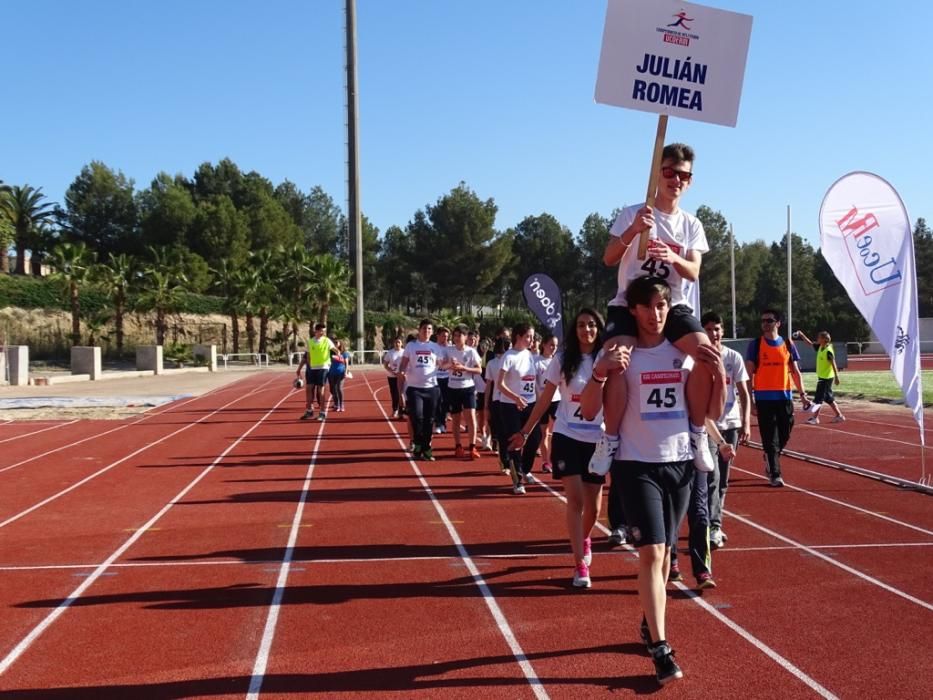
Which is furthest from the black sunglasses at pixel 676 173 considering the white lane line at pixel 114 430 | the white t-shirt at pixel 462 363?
the white lane line at pixel 114 430

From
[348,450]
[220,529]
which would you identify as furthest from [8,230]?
[220,529]

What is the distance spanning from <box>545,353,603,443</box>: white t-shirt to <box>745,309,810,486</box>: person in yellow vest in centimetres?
366

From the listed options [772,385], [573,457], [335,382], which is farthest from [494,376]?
[335,382]

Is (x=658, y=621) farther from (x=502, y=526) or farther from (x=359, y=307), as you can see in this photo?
(x=359, y=307)

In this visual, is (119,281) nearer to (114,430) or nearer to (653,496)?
(114,430)

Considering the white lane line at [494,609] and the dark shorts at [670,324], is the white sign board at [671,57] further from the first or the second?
the white lane line at [494,609]

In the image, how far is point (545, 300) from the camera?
49.2ft

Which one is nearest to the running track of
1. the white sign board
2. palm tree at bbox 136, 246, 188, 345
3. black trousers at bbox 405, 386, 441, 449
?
black trousers at bbox 405, 386, 441, 449

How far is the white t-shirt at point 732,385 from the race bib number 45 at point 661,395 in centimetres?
314

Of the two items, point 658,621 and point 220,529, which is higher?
point 658,621

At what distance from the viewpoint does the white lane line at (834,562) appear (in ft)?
17.1

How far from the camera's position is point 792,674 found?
13.2 ft

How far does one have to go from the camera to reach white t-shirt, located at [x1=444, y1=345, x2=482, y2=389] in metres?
11.9

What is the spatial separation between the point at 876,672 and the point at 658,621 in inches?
43.6
